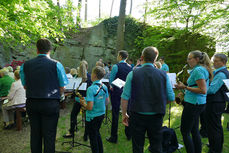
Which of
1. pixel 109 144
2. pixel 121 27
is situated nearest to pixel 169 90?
pixel 109 144

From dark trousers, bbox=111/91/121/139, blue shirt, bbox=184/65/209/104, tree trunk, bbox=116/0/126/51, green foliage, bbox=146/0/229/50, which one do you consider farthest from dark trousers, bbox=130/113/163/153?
tree trunk, bbox=116/0/126/51

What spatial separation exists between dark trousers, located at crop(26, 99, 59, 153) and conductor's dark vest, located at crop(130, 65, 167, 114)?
1355 millimetres

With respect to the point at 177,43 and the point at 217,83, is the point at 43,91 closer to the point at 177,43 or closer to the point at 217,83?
the point at 217,83

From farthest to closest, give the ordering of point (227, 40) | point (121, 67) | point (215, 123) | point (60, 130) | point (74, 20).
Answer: point (74, 20) < point (227, 40) < point (60, 130) < point (121, 67) < point (215, 123)

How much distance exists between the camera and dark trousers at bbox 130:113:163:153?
76.2 inches

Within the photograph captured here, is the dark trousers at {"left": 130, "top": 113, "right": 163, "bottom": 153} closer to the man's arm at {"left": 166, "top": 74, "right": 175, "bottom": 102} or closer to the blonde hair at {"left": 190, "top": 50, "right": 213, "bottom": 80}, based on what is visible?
the man's arm at {"left": 166, "top": 74, "right": 175, "bottom": 102}

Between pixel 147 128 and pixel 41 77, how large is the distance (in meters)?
1.70

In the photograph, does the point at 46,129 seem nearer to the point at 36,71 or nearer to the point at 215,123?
the point at 36,71

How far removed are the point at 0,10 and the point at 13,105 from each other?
2.68 meters

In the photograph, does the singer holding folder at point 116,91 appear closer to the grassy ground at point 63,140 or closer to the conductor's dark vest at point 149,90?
the grassy ground at point 63,140

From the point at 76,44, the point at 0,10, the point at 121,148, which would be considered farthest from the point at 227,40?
the point at 76,44

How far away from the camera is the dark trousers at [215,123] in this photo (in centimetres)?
287

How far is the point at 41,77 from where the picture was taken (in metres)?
2.22

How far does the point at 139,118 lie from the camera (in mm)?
1951
